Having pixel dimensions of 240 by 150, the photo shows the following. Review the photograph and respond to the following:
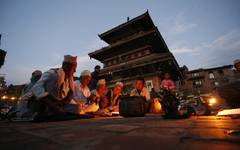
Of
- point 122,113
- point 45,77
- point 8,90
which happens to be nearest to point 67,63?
point 45,77

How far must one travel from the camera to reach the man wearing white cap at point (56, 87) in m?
2.86

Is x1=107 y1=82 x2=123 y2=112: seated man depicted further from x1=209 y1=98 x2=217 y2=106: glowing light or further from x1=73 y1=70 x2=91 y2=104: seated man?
x1=209 y1=98 x2=217 y2=106: glowing light

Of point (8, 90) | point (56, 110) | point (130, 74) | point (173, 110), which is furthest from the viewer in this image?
point (8, 90)

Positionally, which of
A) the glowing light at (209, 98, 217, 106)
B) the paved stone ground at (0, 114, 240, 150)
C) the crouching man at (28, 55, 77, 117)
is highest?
the crouching man at (28, 55, 77, 117)

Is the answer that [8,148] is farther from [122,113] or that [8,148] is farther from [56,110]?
[122,113]

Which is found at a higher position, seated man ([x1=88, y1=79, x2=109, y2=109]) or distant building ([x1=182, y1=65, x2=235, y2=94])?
distant building ([x1=182, y1=65, x2=235, y2=94])

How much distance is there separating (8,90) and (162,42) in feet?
128

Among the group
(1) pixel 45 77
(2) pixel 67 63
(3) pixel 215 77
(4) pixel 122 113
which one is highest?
(3) pixel 215 77

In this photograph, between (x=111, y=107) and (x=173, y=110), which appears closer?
(x=173, y=110)

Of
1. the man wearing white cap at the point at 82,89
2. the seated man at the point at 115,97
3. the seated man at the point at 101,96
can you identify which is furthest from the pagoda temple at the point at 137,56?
the man wearing white cap at the point at 82,89

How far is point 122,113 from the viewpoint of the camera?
350 cm

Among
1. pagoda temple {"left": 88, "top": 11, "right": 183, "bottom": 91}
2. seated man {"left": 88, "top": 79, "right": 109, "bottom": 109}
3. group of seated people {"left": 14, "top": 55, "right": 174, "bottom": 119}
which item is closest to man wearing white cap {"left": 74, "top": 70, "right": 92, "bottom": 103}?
seated man {"left": 88, "top": 79, "right": 109, "bottom": 109}

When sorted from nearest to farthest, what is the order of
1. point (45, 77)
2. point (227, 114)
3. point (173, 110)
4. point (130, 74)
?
point (227, 114)
point (173, 110)
point (45, 77)
point (130, 74)

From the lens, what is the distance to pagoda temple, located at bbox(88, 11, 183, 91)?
37.0ft
